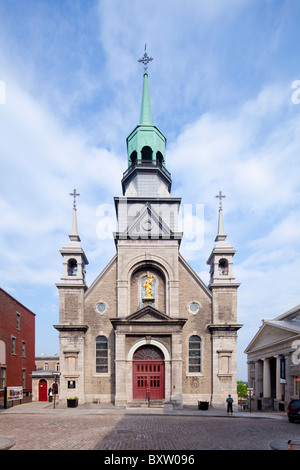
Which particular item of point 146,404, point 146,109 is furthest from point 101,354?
point 146,109

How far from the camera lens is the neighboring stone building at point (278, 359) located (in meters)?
33.1

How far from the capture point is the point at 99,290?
3344 centimetres

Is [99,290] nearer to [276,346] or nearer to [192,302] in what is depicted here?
[192,302]

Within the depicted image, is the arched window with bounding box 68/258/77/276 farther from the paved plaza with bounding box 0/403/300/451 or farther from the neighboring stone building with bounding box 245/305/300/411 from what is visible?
the neighboring stone building with bounding box 245/305/300/411

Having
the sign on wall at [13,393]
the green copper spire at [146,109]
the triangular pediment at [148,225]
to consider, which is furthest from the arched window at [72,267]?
the green copper spire at [146,109]

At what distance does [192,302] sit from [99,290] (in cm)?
781

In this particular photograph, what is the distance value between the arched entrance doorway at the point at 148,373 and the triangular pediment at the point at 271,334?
11836 mm

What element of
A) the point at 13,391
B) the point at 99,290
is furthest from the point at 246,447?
the point at 13,391

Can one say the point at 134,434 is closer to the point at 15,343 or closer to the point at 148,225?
the point at 148,225

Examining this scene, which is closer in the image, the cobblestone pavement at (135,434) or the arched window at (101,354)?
the cobblestone pavement at (135,434)

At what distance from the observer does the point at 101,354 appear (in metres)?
32.2

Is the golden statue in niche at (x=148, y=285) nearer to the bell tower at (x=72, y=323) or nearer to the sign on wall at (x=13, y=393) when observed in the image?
the bell tower at (x=72, y=323)

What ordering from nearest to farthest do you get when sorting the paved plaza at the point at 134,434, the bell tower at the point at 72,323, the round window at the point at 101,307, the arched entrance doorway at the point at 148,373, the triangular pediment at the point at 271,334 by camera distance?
the paved plaza at the point at 134,434 < the arched entrance doorway at the point at 148,373 < the bell tower at the point at 72,323 < the round window at the point at 101,307 < the triangular pediment at the point at 271,334

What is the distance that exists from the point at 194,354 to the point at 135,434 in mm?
16233
